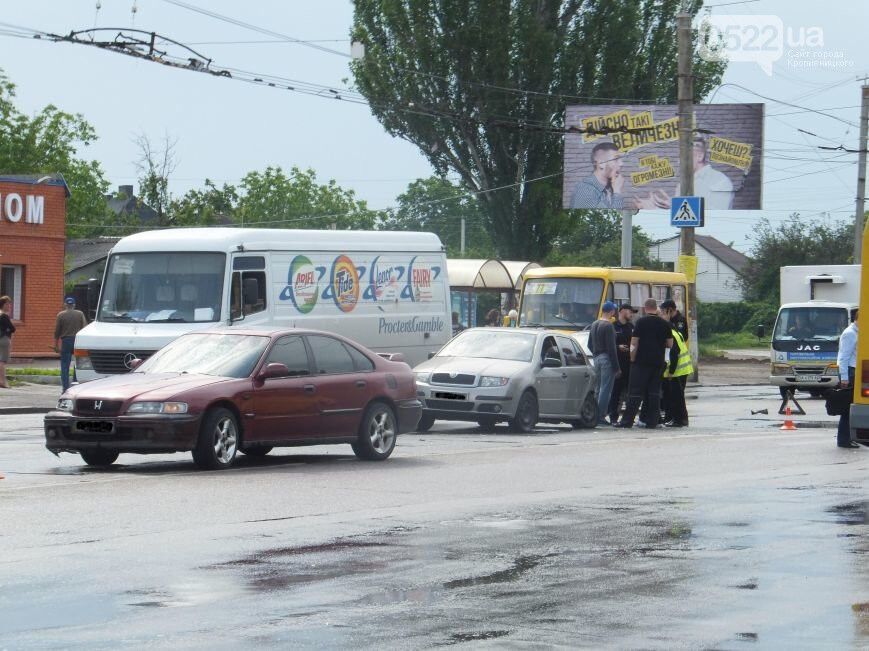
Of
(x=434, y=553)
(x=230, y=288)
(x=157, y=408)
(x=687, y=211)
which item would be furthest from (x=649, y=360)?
(x=434, y=553)

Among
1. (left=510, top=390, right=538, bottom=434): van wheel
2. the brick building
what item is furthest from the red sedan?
the brick building

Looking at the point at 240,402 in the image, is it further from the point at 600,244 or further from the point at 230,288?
the point at 600,244

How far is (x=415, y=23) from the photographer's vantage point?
54.0 meters

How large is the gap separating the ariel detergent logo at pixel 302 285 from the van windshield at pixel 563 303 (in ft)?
28.4

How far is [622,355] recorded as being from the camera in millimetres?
24562

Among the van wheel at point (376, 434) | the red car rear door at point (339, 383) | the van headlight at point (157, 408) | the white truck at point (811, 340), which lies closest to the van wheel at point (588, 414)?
the van wheel at point (376, 434)

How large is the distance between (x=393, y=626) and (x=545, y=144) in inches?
1874

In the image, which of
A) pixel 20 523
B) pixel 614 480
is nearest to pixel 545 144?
pixel 614 480

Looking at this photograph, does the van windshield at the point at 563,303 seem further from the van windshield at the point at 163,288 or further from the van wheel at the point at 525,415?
the van windshield at the point at 163,288

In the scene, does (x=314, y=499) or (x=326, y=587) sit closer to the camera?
(x=326, y=587)

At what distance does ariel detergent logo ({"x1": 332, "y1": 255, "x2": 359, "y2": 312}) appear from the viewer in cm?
2572

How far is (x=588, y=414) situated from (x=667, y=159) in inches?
965

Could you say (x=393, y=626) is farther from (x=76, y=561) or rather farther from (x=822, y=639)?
(x=76, y=561)

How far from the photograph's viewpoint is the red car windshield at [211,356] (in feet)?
51.4
